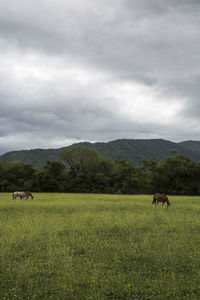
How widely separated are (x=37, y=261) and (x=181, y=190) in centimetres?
4905

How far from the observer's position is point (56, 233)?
11.6 m

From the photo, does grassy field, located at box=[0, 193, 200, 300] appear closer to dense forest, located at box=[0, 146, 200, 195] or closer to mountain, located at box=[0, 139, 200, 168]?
dense forest, located at box=[0, 146, 200, 195]

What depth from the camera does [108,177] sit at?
5862 centimetres

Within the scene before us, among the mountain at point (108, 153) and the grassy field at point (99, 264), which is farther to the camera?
the mountain at point (108, 153)

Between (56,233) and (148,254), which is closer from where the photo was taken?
(148,254)

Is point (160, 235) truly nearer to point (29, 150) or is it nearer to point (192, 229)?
point (192, 229)

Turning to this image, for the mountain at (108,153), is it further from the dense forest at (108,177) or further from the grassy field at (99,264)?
the grassy field at (99,264)

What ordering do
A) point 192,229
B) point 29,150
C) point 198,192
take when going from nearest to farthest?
point 192,229
point 198,192
point 29,150

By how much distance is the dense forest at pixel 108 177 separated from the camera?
174ft

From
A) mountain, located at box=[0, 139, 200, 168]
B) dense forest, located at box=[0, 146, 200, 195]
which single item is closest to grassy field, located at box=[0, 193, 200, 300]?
dense forest, located at box=[0, 146, 200, 195]

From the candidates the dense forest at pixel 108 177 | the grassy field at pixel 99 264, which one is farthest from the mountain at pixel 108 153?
the grassy field at pixel 99 264

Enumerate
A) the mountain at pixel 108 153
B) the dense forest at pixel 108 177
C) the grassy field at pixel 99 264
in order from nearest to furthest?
1. the grassy field at pixel 99 264
2. the dense forest at pixel 108 177
3. the mountain at pixel 108 153

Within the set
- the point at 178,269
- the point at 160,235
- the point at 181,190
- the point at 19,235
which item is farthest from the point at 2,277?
the point at 181,190

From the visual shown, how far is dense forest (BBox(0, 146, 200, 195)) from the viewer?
2091 inches
